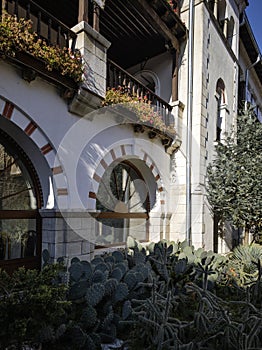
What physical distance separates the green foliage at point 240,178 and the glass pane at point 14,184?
4.54 m

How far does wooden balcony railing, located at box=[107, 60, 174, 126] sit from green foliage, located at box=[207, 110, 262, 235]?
5.64ft

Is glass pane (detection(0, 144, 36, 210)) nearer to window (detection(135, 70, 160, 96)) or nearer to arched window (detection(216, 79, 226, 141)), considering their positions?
window (detection(135, 70, 160, 96))

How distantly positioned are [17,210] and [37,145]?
104cm

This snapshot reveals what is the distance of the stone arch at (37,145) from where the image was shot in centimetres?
375

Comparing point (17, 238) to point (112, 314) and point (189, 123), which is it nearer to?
point (112, 314)

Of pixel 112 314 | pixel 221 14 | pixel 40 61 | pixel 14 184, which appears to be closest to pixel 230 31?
pixel 221 14

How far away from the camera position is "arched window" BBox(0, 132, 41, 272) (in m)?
4.05

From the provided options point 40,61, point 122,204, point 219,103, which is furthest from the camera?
point 219,103

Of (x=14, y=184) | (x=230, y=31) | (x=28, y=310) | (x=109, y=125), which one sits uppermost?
(x=230, y=31)

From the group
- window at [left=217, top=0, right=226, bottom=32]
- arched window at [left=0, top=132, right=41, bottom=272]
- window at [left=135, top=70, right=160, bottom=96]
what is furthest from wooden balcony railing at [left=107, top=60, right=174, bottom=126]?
window at [left=217, top=0, right=226, bottom=32]

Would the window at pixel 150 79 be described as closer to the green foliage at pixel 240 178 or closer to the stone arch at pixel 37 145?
the green foliage at pixel 240 178

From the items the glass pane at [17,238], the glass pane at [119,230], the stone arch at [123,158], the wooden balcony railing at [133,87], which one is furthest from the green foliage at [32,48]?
the glass pane at [119,230]

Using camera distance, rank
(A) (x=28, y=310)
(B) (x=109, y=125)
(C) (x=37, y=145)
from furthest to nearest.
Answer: (B) (x=109, y=125) < (C) (x=37, y=145) < (A) (x=28, y=310)

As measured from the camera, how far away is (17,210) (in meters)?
4.19
